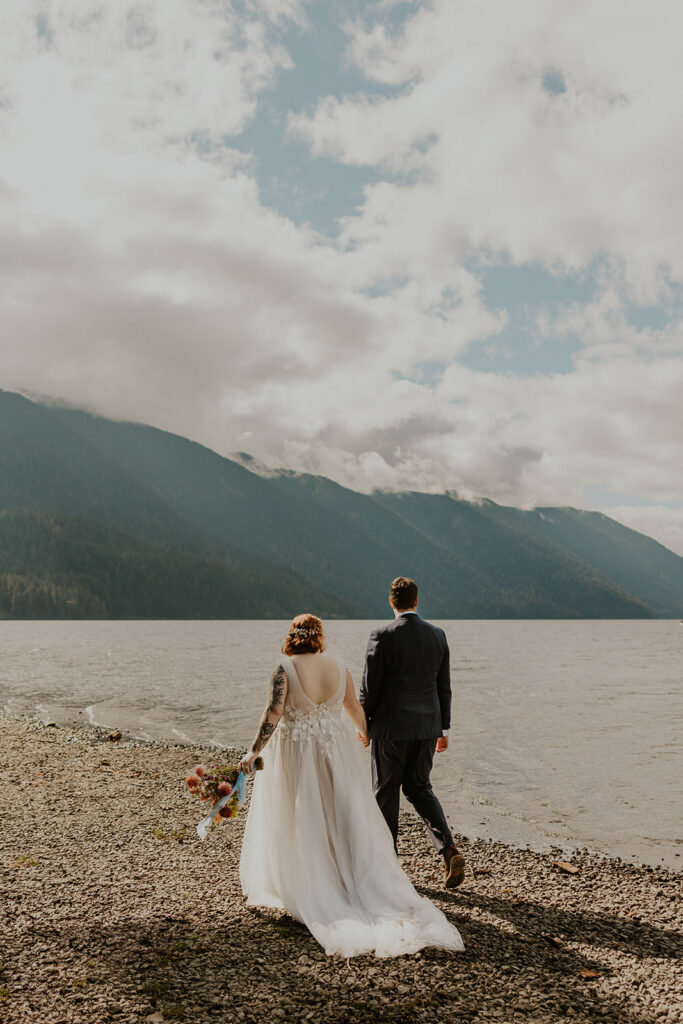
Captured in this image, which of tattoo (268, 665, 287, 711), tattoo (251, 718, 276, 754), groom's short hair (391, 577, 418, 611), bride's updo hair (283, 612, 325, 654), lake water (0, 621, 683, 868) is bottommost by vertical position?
lake water (0, 621, 683, 868)

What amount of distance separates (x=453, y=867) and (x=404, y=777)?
4.57 ft

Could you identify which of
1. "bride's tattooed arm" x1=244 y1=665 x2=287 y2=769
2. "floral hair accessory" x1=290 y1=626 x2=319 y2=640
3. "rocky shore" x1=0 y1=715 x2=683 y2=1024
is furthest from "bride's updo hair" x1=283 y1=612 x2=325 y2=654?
"rocky shore" x1=0 y1=715 x2=683 y2=1024

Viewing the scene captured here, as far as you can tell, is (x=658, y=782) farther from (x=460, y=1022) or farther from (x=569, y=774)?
(x=460, y=1022)

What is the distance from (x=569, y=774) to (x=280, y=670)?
15.5 meters

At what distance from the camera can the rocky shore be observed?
5.54m

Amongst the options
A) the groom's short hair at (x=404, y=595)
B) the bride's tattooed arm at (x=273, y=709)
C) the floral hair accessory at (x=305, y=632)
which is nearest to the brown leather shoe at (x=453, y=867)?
the bride's tattooed arm at (x=273, y=709)

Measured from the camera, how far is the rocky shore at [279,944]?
5543 mm

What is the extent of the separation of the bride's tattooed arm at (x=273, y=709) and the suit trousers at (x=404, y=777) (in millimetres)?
1432

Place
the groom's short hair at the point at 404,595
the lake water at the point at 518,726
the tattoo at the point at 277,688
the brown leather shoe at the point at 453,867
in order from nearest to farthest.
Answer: the tattoo at the point at 277,688 → the groom's short hair at the point at 404,595 → the brown leather shoe at the point at 453,867 → the lake water at the point at 518,726

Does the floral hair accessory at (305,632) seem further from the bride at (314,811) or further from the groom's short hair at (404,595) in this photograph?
the groom's short hair at (404,595)

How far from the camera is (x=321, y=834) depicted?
24.2 feet

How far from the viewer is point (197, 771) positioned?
775cm

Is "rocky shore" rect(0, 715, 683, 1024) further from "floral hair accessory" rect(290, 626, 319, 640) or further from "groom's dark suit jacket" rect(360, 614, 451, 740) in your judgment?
"floral hair accessory" rect(290, 626, 319, 640)

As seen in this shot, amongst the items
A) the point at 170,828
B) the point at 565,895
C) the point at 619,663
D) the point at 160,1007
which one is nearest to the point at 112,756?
the point at 170,828
